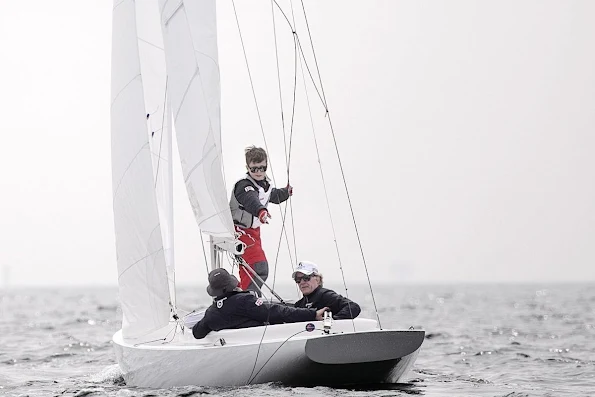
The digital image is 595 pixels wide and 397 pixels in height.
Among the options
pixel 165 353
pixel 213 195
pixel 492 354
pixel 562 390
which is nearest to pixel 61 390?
pixel 165 353

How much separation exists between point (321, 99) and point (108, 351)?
7.90 meters

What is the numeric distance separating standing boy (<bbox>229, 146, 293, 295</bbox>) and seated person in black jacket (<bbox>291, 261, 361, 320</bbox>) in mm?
814

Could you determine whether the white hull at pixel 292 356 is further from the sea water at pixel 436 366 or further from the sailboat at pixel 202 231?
the sea water at pixel 436 366

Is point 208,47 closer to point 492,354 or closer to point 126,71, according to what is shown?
point 126,71

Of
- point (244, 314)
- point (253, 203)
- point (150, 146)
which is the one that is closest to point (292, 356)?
point (244, 314)

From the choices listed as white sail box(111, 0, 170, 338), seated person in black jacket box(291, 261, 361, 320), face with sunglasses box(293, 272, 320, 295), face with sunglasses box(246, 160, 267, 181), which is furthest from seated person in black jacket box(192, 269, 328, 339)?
face with sunglasses box(246, 160, 267, 181)

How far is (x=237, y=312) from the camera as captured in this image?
30.8 feet

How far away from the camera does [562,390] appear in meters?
10.4

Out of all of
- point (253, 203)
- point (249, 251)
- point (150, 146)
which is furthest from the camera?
point (150, 146)

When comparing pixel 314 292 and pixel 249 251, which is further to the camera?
pixel 249 251

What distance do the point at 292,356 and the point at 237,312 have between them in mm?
781

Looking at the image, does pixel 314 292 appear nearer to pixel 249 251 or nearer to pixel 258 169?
pixel 249 251

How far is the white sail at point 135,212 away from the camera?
34.5 feet

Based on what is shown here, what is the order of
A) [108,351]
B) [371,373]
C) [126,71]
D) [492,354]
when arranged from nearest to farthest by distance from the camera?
[371,373] → [126,71] → [492,354] → [108,351]
